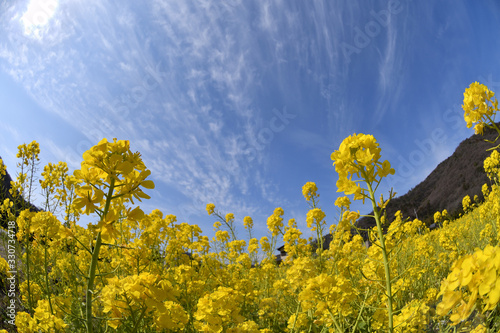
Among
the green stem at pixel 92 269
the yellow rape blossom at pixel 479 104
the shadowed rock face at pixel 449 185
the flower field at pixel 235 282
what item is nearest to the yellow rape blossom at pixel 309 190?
the flower field at pixel 235 282

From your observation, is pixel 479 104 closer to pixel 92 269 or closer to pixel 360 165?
pixel 360 165

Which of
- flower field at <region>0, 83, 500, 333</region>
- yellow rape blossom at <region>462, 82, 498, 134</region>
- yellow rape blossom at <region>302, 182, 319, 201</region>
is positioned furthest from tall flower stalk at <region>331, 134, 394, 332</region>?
yellow rape blossom at <region>302, 182, 319, 201</region>

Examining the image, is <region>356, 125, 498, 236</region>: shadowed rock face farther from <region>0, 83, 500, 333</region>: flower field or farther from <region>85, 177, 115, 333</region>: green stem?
<region>85, 177, 115, 333</region>: green stem

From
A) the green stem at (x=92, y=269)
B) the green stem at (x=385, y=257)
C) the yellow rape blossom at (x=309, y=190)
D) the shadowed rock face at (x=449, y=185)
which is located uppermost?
the shadowed rock face at (x=449, y=185)

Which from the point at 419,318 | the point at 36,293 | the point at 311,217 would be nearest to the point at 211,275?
the point at 311,217

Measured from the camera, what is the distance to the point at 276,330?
139 inches

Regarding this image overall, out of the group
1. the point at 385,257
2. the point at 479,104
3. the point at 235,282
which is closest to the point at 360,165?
the point at 385,257

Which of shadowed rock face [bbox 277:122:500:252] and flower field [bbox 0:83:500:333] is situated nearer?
flower field [bbox 0:83:500:333]

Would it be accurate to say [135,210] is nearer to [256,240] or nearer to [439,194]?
[256,240]

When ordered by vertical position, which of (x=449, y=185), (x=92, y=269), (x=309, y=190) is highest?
(x=449, y=185)

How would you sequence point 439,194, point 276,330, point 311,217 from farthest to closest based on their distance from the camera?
point 439,194 → point 311,217 → point 276,330

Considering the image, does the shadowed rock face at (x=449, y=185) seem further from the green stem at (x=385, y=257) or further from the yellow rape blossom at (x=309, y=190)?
the green stem at (x=385, y=257)

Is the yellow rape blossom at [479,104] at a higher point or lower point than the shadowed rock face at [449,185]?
lower

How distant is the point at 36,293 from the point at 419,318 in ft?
14.5
